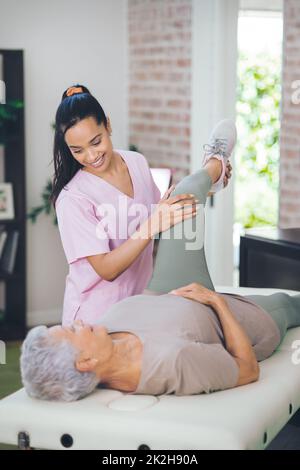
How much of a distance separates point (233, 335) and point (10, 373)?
2.15 metres

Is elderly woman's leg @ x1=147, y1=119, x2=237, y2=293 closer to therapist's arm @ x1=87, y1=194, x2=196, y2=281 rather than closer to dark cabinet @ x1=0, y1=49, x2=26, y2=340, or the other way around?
therapist's arm @ x1=87, y1=194, x2=196, y2=281

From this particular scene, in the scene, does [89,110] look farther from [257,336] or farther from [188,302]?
[257,336]

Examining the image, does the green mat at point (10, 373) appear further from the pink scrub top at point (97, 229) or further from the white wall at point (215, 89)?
the pink scrub top at point (97, 229)

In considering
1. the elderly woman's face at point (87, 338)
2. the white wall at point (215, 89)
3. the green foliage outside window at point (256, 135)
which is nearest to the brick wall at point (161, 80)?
the white wall at point (215, 89)

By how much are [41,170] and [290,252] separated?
2.01 meters

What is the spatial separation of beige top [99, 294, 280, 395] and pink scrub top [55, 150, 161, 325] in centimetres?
27

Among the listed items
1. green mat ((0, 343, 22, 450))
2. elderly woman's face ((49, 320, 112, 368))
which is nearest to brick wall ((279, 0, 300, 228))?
green mat ((0, 343, 22, 450))

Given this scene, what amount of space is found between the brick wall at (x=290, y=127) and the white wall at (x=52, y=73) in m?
1.12

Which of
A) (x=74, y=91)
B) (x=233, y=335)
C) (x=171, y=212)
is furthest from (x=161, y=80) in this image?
(x=233, y=335)

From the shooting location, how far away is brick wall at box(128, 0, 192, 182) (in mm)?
4609

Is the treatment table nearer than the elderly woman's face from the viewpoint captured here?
Yes

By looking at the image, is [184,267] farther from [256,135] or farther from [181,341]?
[256,135]

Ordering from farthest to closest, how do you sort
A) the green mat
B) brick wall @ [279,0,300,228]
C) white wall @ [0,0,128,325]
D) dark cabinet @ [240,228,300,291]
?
1. white wall @ [0,0,128,325]
2. brick wall @ [279,0,300,228]
3. the green mat
4. dark cabinet @ [240,228,300,291]

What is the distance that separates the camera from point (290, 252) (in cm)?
334
